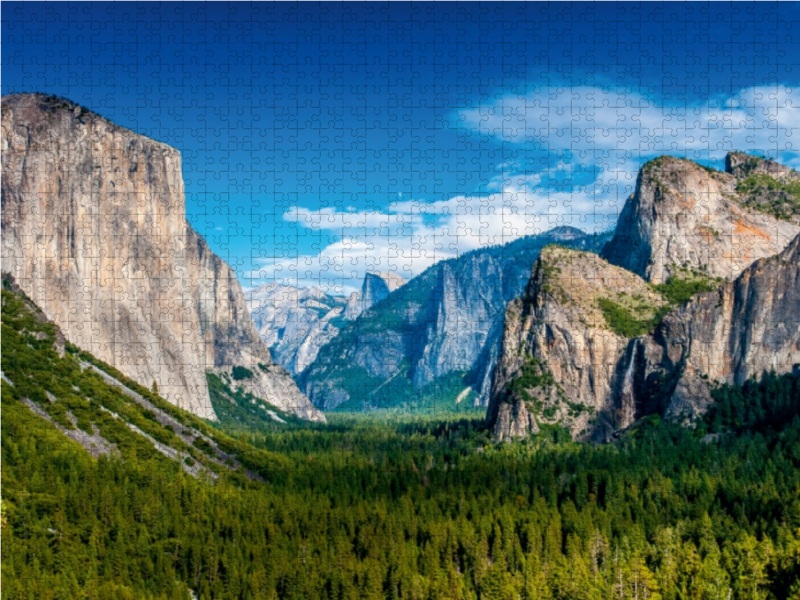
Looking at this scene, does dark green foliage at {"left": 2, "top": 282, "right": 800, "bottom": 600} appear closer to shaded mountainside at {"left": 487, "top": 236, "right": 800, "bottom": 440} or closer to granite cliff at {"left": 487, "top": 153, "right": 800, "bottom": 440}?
shaded mountainside at {"left": 487, "top": 236, "right": 800, "bottom": 440}

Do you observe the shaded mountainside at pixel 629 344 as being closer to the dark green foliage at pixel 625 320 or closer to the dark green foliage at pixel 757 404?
the dark green foliage at pixel 625 320

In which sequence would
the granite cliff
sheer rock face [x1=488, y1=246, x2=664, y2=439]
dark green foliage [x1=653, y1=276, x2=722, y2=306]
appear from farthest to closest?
1. dark green foliage [x1=653, y1=276, x2=722, y2=306]
2. sheer rock face [x1=488, y1=246, x2=664, y2=439]
3. the granite cliff

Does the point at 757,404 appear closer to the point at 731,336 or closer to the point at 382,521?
the point at 731,336

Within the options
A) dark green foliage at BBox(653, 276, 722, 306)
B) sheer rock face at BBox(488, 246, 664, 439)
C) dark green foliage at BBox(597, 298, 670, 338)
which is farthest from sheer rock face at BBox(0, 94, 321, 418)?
dark green foliage at BBox(653, 276, 722, 306)

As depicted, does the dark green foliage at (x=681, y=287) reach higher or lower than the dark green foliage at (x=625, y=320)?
higher

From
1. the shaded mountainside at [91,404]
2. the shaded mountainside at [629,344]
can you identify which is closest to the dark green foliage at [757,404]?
the shaded mountainside at [629,344]
